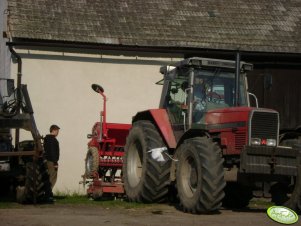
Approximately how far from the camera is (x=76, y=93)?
17.0 meters

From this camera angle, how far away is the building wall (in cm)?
1672

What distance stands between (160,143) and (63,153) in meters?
4.95

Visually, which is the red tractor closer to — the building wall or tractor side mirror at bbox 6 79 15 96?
tractor side mirror at bbox 6 79 15 96

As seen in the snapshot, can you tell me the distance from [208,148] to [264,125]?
3.30ft

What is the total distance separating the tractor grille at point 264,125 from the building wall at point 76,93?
6.64 meters

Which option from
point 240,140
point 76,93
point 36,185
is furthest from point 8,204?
point 76,93

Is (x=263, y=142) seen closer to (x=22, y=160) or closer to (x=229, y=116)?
(x=229, y=116)

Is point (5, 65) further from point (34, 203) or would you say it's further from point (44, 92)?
point (34, 203)

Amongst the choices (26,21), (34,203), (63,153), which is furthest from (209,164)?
(26,21)

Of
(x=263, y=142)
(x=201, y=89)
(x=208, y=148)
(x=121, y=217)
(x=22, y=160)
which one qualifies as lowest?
(x=121, y=217)

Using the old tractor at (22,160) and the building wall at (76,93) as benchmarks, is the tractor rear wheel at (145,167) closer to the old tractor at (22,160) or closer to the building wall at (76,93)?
the old tractor at (22,160)

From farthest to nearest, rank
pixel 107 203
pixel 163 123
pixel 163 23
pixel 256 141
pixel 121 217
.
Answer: pixel 163 23 < pixel 107 203 < pixel 163 123 < pixel 256 141 < pixel 121 217

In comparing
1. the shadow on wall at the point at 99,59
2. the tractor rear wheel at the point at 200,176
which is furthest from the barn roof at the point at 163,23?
the tractor rear wheel at the point at 200,176

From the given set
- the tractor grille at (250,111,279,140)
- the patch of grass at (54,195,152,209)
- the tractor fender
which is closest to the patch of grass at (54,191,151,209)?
the patch of grass at (54,195,152,209)
